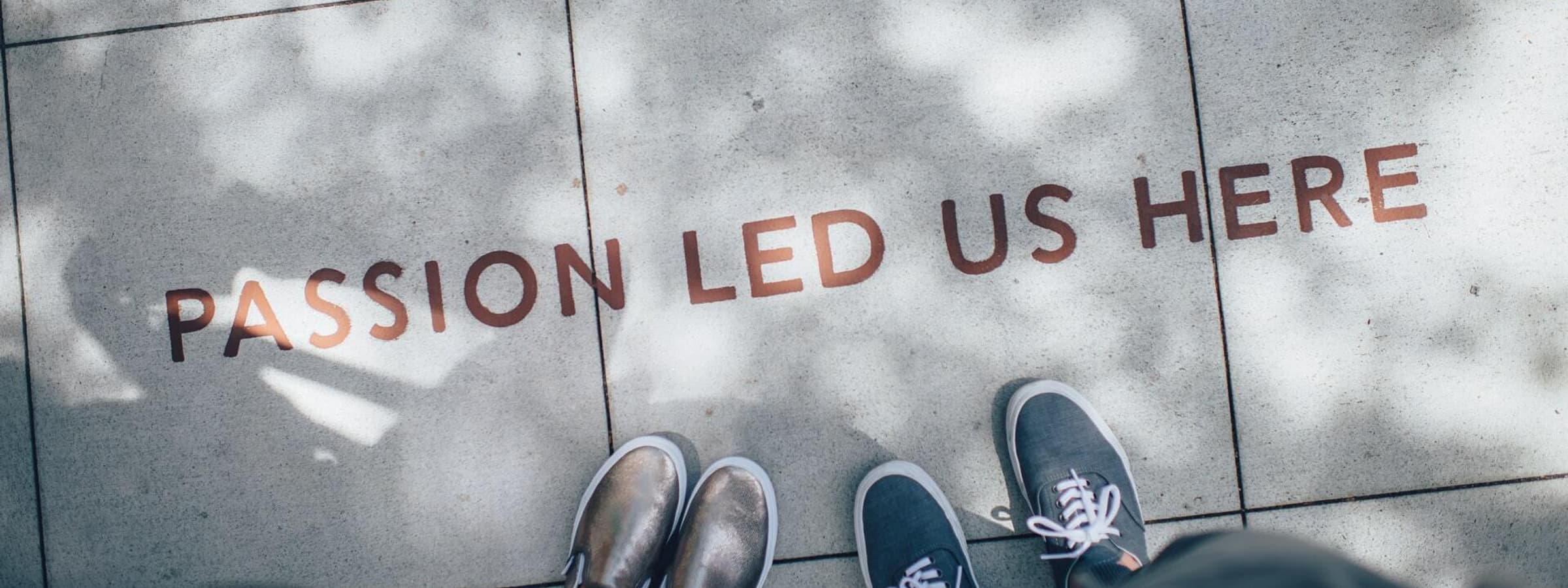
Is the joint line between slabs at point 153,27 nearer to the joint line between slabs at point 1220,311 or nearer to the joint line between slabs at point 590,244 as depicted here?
the joint line between slabs at point 590,244

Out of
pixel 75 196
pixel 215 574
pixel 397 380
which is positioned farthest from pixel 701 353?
pixel 75 196

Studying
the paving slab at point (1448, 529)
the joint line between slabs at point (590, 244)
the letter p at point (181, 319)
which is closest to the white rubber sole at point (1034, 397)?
the paving slab at point (1448, 529)

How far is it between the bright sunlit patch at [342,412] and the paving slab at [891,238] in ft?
2.14

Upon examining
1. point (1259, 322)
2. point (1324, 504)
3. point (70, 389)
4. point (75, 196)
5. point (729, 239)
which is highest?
point (75, 196)

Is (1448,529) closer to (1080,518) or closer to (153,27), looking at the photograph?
Result: (1080,518)

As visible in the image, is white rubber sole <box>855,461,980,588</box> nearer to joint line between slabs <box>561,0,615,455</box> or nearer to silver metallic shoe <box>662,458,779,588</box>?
silver metallic shoe <box>662,458,779,588</box>

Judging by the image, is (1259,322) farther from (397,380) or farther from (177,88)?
(177,88)

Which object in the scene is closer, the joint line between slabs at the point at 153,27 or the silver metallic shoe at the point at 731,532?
the silver metallic shoe at the point at 731,532

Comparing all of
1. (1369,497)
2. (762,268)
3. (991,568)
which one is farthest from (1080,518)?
(762,268)

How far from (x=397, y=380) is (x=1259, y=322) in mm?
2300

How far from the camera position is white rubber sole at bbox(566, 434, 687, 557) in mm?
2133

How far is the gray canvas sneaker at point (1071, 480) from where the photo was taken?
6.86 ft

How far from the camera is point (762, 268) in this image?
2.16 meters

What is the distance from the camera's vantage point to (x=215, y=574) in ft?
7.21
